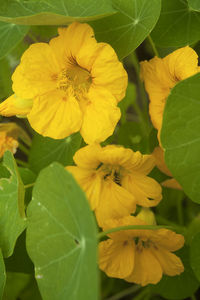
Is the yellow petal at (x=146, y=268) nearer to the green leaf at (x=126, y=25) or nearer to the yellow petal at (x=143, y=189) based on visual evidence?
the yellow petal at (x=143, y=189)

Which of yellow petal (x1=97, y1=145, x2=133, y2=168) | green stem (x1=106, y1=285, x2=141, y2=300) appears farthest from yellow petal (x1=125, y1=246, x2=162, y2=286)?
green stem (x1=106, y1=285, x2=141, y2=300)

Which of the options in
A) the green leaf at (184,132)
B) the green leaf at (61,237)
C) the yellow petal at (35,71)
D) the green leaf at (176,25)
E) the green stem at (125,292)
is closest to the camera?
the green leaf at (61,237)

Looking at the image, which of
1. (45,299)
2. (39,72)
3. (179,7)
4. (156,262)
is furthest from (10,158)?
(179,7)

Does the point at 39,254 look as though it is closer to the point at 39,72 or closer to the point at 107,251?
the point at 107,251

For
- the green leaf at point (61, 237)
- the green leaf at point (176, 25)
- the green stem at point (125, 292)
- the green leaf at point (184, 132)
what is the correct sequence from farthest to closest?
the green stem at point (125, 292) → the green leaf at point (176, 25) → the green leaf at point (184, 132) → the green leaf at point (61, 237)

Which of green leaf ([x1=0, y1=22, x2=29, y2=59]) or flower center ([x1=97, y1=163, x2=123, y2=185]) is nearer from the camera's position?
flower center ([x1=97, y1=163, x2=123, y2=185])

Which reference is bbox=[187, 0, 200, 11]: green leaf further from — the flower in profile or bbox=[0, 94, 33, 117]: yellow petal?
the flower in profile

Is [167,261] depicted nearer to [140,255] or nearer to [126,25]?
[140,255]

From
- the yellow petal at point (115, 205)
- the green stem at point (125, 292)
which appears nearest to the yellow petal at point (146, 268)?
the yellow petal at point (115, 205)
